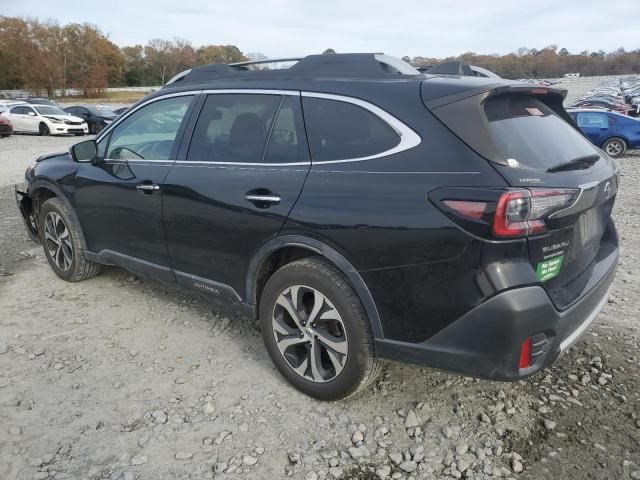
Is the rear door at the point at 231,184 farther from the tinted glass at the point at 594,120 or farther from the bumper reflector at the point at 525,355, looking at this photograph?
the tinted glass at the point at 594,120

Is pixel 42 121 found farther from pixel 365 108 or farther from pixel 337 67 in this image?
pixel 365 108

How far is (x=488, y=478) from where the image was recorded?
2.46m

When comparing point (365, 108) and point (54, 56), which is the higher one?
point (54, 56)

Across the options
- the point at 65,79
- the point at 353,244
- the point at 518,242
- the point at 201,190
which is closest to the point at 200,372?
the point at 201,190

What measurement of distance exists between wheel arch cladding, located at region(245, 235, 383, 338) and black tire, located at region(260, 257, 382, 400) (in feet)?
0.15

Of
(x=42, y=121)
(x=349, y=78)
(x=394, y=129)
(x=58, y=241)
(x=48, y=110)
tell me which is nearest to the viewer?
(x=394, y=129)

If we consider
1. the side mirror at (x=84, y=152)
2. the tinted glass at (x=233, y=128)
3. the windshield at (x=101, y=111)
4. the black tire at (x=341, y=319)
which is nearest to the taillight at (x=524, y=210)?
the black tire at (x=341, y=319)

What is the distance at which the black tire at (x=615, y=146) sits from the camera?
1493 centimetres

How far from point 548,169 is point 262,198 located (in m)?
1.49

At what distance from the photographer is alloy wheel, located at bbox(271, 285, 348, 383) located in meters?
2.83

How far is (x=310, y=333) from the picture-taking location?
2930mm

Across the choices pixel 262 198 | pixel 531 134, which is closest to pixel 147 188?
pixel 262 198

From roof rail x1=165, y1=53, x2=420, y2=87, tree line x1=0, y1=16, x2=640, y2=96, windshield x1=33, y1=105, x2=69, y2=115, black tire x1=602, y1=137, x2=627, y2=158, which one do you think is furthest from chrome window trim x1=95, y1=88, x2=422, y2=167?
tree line x1=0, y1=16, x2=640, y2=96

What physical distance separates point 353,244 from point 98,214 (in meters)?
2.53
